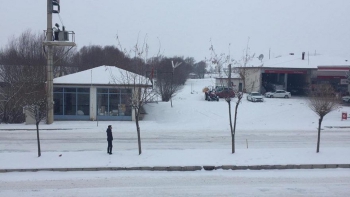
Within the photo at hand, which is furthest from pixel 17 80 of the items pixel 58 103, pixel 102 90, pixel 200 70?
pixel 200 70

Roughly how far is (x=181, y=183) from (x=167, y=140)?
9302 mm

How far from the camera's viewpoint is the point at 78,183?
11.6 metres

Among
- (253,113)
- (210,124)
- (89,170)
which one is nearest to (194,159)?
(89,170)

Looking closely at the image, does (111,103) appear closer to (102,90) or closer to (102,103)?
(102,103)

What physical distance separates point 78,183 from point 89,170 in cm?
168

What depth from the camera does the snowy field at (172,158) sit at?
36.1 feet

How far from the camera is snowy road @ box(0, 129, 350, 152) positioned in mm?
18531

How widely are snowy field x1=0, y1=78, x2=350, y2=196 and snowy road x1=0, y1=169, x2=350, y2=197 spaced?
0.09ft

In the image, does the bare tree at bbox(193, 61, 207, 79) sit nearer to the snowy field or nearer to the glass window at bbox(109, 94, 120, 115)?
the glass window at bbox(109, 94, 120, 115)

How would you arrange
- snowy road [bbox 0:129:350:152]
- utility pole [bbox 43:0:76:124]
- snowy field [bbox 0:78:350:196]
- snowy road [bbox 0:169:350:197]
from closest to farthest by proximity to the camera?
snowy road [bbox 0:169:350:197] < snowy field [bbox 0:78:350:196] < snowy road [bbox 0:129:350:152] < utility pole [bbox 43:0:76:124]

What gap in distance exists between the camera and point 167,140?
20938mm

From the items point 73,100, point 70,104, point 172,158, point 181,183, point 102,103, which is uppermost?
point 73,100

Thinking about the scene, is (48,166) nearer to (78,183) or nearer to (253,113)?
(78,183)

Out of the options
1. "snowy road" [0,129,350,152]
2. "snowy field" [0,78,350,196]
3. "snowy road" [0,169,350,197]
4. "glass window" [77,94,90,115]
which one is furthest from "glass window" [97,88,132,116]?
"snowy road" [0,169,350,197]
